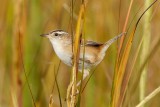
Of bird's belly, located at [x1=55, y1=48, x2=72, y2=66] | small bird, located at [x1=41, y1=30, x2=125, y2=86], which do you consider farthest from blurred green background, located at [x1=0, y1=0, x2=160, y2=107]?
bird's belly, located at [x1=55, y1=48, x2=72, y2=66]

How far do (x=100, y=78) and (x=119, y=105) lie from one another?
86.8 inches

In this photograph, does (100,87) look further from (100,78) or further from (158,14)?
(158,14)

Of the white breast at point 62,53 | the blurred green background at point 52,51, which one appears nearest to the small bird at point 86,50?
the white breast at point 62,53

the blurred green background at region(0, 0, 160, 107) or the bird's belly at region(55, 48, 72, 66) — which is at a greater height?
the bird's belly at region(55, 48, 72, 66)

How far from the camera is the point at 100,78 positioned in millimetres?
4285

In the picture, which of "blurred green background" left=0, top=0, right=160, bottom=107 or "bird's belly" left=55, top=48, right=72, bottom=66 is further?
"blurred green background" left=0, top=0, right=160, bottom=107

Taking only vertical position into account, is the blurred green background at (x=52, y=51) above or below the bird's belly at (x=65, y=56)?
below

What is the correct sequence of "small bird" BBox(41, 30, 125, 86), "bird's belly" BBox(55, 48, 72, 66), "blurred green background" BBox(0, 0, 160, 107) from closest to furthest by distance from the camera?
"bird's belly" BBox(55, 48, 72, 66), "small bird" BBox(41, 30, 125, 86), "blurred green background" BBox(0, 0, 160, 107)

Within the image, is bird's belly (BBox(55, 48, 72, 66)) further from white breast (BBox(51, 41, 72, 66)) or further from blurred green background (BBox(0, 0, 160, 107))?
blurred green background (BBox(0, 0, 160, 107))

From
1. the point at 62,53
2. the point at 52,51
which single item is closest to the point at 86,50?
the point at 62,53

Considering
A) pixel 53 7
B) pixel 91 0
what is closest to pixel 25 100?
pixel 53 7

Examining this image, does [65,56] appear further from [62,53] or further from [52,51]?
[52,51]

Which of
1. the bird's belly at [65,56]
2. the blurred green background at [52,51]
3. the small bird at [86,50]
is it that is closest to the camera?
the bird's belly at [65,56]

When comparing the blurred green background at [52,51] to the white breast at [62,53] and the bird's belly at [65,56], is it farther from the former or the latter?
the bird's belly at [65,56]
